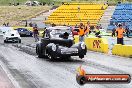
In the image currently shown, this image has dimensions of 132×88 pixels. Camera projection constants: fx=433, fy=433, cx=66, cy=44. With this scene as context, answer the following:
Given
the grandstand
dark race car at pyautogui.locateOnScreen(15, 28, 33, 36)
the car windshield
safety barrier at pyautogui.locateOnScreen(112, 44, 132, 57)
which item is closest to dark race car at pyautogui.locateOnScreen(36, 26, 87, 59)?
the car windshield

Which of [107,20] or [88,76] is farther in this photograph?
[107,20]

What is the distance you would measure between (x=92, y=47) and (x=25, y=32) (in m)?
30.1

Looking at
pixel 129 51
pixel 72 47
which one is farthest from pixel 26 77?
pixel 129 51

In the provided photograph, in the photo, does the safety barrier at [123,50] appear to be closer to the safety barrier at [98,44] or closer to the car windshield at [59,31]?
the safety barrier at [98,44]

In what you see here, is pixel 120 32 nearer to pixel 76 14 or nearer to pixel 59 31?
pixel 59 31

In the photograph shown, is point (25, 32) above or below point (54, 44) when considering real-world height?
below

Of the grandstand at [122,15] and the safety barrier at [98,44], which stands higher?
the safety barrier at [98,44]

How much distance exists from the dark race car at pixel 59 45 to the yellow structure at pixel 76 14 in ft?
154

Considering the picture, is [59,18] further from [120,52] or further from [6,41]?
[120,52]

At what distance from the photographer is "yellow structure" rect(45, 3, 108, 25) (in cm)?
7260

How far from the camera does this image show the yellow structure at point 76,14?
72600mm

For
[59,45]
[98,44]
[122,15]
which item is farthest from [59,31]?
[122,15]

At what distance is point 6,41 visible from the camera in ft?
145

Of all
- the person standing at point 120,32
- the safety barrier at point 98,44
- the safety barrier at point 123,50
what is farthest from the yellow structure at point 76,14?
the safety barrier at point 123,50
